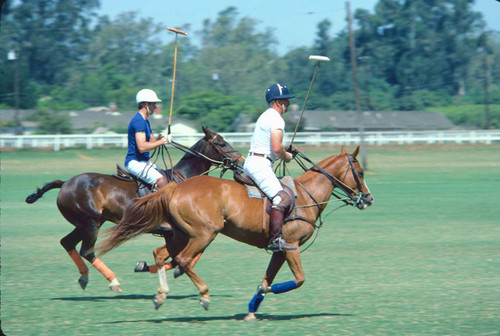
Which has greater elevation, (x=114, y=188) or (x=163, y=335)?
(x=114, y=188)

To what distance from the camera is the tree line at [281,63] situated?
282ft

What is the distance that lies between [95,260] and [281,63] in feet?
327

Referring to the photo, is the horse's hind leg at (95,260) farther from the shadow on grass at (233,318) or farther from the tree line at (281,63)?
the tree line at (281,63)

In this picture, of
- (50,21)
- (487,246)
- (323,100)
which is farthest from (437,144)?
(50,21)

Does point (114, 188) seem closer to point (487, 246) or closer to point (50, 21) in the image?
point (487, 246)

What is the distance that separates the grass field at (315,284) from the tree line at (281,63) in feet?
200

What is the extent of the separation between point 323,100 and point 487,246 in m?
72.3

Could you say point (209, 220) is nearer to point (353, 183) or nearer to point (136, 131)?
point (353, 183)

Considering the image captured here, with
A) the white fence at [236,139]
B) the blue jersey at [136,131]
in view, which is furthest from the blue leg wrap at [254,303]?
the white fence at [236,139]

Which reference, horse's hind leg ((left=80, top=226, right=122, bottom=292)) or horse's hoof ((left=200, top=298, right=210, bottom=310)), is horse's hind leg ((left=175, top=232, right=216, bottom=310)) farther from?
horse's hind leg ((left=80, top=226, right=122, bottom=292))

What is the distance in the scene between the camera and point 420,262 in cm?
1141

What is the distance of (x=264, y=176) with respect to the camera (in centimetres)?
792

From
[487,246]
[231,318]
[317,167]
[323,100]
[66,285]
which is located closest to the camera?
[231,318]

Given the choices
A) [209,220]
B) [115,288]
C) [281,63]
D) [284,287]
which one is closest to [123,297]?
[115,288]
